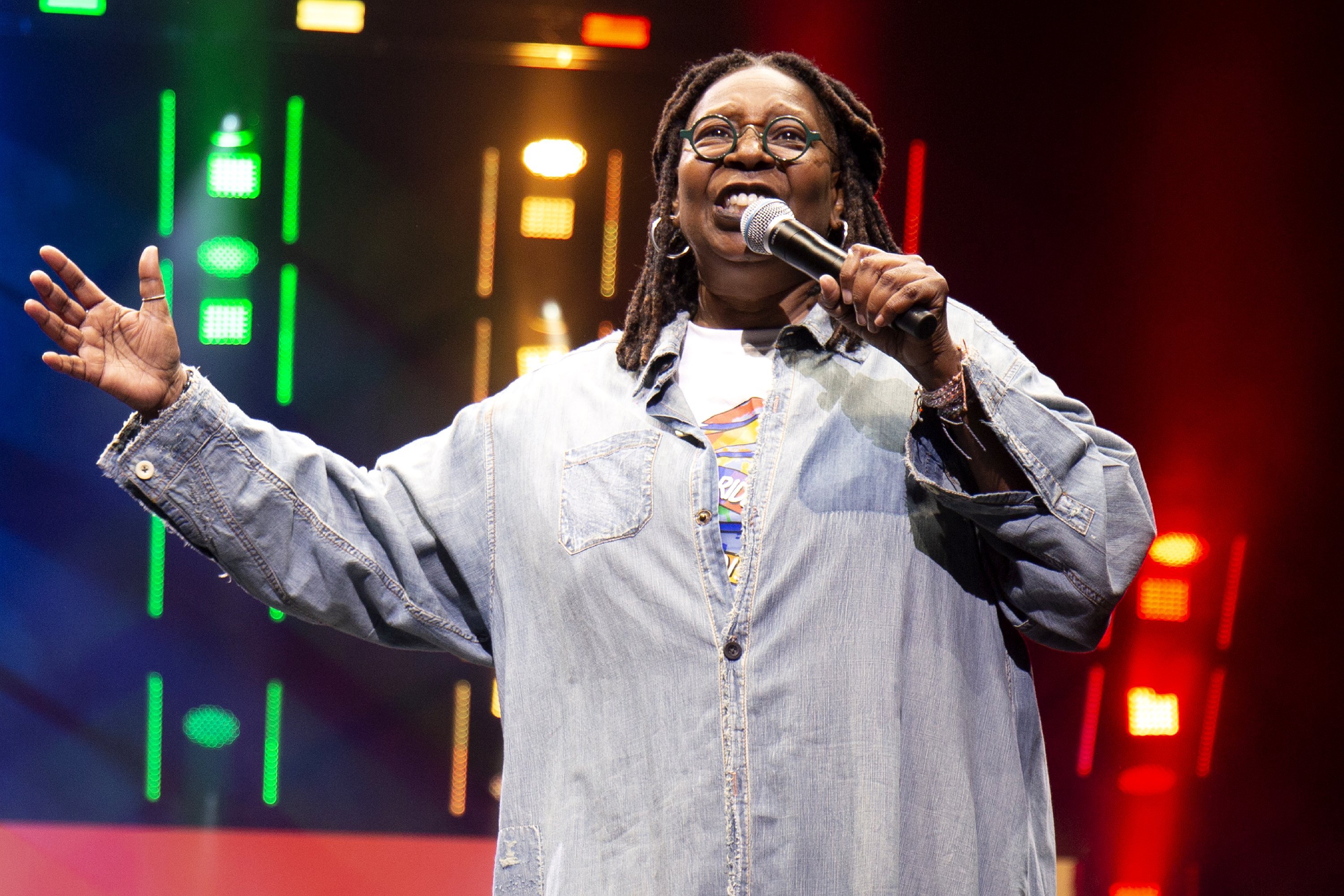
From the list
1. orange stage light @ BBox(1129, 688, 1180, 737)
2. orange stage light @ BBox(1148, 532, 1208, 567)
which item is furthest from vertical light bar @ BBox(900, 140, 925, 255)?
orange stage light @ BBox(1129, 688, 1180, 737)

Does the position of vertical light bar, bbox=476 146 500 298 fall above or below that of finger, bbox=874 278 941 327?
above

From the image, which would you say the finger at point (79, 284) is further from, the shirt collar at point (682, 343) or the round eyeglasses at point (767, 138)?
the round eyeglasses at point (767, 138)

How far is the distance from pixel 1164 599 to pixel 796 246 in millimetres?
2048

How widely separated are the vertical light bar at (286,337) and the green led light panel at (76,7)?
678 mm

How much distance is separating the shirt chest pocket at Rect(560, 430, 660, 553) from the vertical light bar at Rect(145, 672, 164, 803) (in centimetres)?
171

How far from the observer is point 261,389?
299 centimetres

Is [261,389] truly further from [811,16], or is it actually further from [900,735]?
[900,735]

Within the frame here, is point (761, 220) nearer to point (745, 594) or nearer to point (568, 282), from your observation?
point (745, 594)

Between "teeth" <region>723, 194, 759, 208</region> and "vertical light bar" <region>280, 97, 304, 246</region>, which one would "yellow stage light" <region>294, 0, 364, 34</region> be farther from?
"teeth" <region>723, 194, 759, 208</region>

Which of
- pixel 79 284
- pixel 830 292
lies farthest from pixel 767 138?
pixel 79 284

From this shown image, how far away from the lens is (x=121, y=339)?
4.77ft

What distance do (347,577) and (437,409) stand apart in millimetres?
1458

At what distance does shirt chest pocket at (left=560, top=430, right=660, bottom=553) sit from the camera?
59.7 inches

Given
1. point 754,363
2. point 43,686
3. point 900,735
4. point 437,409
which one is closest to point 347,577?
point 754,363
